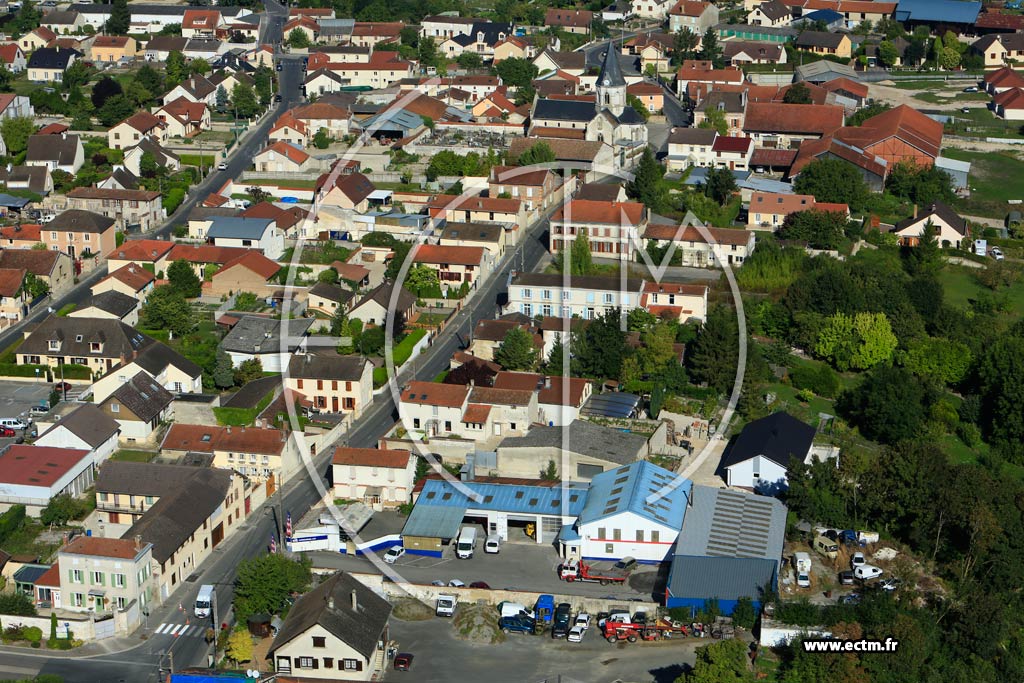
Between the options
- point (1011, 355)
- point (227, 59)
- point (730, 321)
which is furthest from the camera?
point (227, 59)

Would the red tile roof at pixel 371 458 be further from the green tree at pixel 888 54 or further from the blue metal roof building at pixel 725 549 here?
the green tree at pixel 888 54

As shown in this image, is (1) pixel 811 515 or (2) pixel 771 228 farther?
(2) pixel 771 228

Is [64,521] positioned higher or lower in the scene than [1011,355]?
lower

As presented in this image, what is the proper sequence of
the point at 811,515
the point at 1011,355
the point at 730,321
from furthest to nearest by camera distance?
the point at 730,321 → the point at 1011,355 → the point at 811,515

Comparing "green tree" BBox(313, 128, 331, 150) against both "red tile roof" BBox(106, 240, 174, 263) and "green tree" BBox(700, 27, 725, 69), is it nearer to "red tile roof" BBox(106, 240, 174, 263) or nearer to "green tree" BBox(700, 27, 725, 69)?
"red tile roof" BBox(106, 240, 174, 263)

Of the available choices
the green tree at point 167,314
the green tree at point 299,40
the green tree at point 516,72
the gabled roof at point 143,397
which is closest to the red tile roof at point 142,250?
the green tree at point 167,314

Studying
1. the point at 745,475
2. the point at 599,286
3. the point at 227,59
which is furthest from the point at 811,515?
the point at 227,59

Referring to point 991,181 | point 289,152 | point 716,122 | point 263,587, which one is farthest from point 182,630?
point 991,181

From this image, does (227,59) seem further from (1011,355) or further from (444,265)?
(1011,355)
